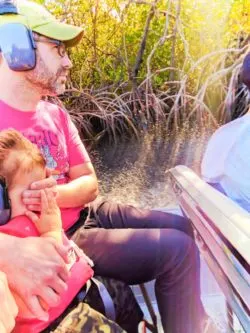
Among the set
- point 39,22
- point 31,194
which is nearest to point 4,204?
point 31,194

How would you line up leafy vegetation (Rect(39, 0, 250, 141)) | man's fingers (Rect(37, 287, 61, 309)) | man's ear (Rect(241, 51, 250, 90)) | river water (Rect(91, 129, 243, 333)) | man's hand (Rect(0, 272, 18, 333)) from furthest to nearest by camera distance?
leafy vegetation (Rect(39, 0, 250, 141))
river water (Rect(91, 129, 243, 333))
man's ear (Rect(241, 51, 250, 90))
man's fingers (Rect(37, 287, 61, 309))
man's hand (Rect(0, 272, 18, 333))

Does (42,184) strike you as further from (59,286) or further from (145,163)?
(145,163)

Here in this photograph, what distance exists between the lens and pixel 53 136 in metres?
1.10

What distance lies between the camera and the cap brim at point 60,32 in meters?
1.07

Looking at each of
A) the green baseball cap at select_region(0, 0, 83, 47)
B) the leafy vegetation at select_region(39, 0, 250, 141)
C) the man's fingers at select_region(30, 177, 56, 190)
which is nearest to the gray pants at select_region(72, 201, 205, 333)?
the man's fingers at select_region(30, 177, 56, 190)

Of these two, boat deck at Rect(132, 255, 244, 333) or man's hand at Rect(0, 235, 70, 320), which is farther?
boat deck at Rect(132, 255, 244, 333)

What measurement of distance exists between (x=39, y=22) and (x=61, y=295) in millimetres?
574

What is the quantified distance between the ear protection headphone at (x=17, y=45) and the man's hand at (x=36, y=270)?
422 mm

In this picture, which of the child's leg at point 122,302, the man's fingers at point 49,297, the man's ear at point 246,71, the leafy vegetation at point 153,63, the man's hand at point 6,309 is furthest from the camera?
the leafy vegetation at point 153,63

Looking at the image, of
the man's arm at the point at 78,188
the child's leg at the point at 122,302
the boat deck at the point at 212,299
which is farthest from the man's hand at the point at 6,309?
the boat deck at the point at 212,299

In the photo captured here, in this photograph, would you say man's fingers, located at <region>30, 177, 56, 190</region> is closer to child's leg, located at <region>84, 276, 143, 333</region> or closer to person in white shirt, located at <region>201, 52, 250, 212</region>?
child's leg, located at <region>84, 276, 143, 333</region>

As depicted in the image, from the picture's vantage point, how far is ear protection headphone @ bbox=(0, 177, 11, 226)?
2.49 feet

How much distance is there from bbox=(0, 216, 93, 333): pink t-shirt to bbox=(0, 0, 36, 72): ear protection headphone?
38cm

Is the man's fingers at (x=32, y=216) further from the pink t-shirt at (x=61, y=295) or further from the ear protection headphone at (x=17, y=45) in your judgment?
the ear protection headphone at (x=17, y=45)
